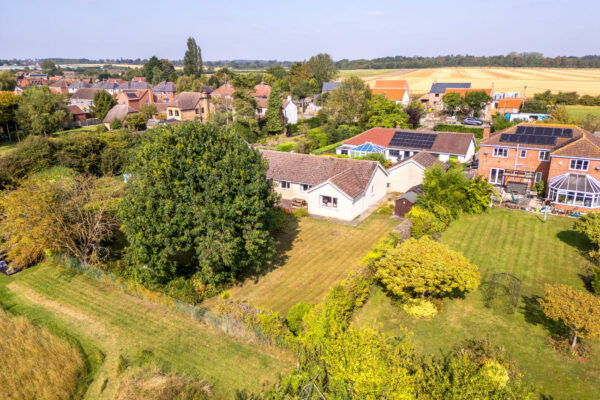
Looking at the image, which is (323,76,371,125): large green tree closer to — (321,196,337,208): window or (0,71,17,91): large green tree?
(321,196,337,208): window

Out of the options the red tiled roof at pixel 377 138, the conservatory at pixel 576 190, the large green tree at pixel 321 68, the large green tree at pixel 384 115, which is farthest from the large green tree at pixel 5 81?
the conservatory at pixel 576 190

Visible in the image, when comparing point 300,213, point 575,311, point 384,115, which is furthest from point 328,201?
point 384,115

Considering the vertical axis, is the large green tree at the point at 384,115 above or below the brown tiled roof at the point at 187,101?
below

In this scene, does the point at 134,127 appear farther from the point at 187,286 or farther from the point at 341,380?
the point at 341,380

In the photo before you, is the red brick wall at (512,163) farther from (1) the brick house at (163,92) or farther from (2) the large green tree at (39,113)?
→ (1) the brick house at (163,92)

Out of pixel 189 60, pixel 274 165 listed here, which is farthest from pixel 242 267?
pixel 189 60

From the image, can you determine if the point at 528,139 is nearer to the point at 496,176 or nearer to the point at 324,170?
the point at 496,176
